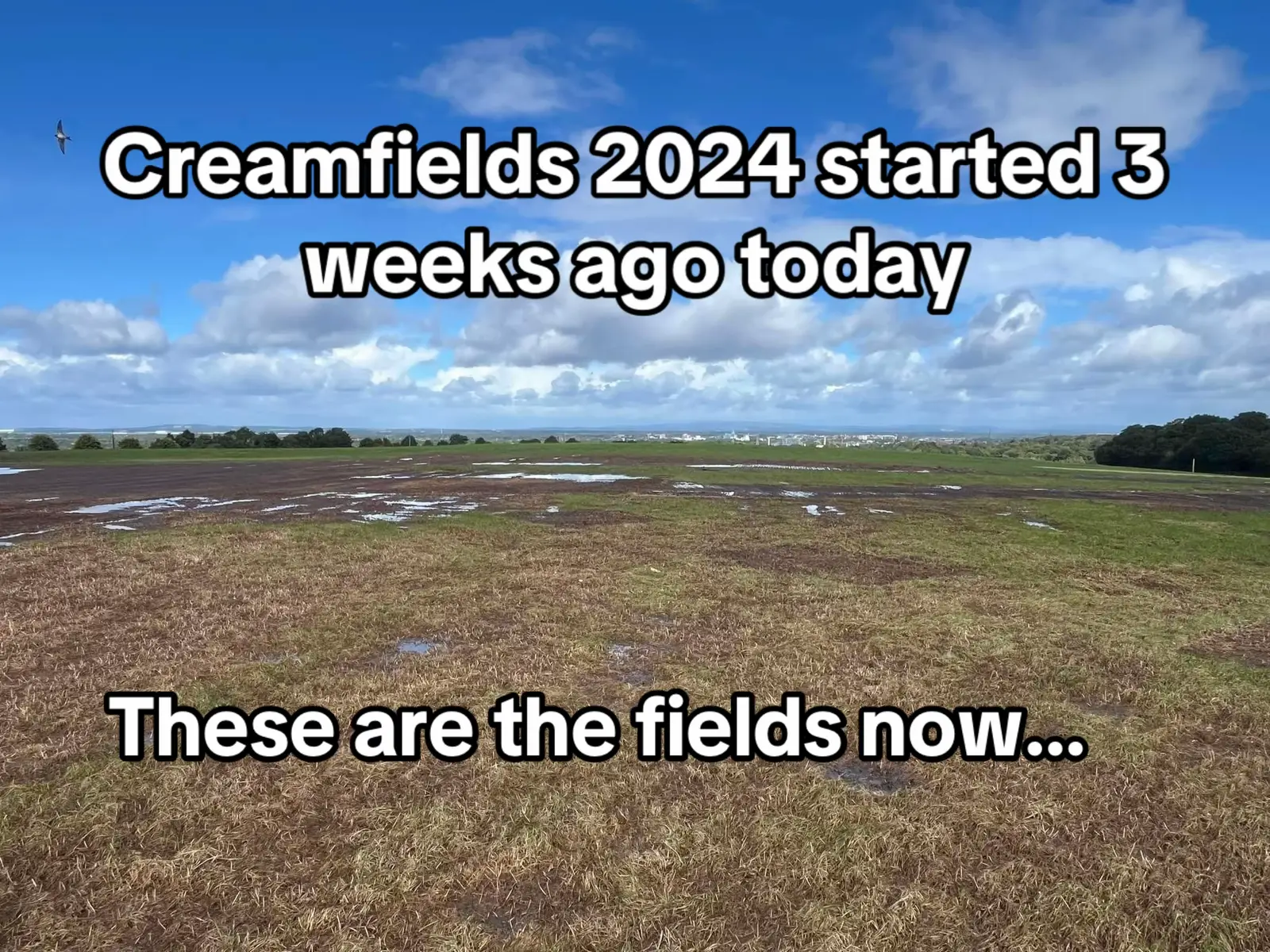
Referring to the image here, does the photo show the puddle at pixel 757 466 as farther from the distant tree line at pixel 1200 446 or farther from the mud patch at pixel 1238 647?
the distant tree line at pixel 1200 446

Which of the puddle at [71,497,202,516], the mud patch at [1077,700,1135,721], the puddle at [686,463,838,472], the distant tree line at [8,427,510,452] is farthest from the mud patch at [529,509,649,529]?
the distant tree line at [8,427,510,452]

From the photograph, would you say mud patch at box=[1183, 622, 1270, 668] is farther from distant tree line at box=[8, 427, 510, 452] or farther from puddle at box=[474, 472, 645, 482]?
distant tree line at box=[8, 427, 510, 452]

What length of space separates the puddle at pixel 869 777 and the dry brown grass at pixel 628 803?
0.04 meters

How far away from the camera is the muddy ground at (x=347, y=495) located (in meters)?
24.2

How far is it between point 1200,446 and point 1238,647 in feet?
329

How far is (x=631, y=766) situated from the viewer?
6531mm

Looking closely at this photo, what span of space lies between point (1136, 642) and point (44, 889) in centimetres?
1295

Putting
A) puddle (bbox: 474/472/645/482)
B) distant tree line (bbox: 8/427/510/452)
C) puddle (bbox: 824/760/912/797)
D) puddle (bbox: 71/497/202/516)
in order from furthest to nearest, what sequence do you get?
distant tree line (bbox: 8/427/510/452) < puddle (bbox: 474/472/645/482) < puddle (bbox: 71/497/202/516) < puddle (bbox: 824/760/912/797)

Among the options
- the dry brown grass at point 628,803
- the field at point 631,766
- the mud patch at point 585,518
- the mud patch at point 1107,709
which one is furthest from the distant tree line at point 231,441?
the mud patch at point 1107,709

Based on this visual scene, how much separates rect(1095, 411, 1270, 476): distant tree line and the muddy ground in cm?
5109

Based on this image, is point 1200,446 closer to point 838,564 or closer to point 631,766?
point 838,564

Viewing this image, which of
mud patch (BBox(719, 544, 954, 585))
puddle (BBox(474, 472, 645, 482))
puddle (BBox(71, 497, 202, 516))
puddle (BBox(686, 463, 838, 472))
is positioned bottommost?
mud patch (BBox(719, 544, 954, 585))

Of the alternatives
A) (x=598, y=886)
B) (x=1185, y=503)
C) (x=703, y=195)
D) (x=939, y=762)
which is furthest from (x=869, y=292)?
(x=1185, y=503)

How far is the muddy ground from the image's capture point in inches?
952
